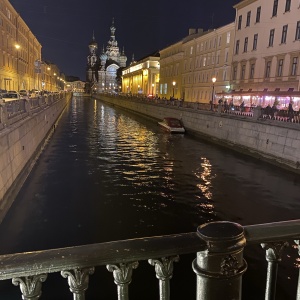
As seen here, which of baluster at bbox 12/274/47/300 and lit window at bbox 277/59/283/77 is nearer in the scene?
baluster at bbox 12/274/47/300

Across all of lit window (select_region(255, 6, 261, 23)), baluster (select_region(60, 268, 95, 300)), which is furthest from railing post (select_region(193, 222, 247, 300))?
lit window (select_region(255, 6, 261, 23))

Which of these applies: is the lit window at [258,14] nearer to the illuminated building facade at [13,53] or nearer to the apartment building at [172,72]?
the apartment building at [172,72]

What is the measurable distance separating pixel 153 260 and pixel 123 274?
23cm

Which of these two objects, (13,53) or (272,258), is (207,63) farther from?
(272,258)

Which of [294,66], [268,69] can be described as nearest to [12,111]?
[294,66]

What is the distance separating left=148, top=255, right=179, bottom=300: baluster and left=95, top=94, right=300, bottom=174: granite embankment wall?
17784 millimetres

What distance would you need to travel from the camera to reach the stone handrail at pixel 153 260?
2.05 m

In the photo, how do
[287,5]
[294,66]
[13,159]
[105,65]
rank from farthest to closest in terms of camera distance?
1. [105,65]
2. [287,5]
3. [294,66]
4. [13,159]

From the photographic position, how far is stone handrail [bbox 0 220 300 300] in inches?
80.6

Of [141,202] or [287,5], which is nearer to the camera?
[141,202]

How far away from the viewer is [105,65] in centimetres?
16975

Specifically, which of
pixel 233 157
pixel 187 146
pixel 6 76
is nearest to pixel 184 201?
pixel 233 157

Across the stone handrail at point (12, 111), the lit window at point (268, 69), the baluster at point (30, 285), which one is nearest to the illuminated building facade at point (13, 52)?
the stone handrail at point (12, 111)

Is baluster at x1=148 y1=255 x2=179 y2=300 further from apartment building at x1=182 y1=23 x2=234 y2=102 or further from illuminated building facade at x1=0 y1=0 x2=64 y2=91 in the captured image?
illuminated building facade at x1=0 y1=0 x2=64 y2=91
